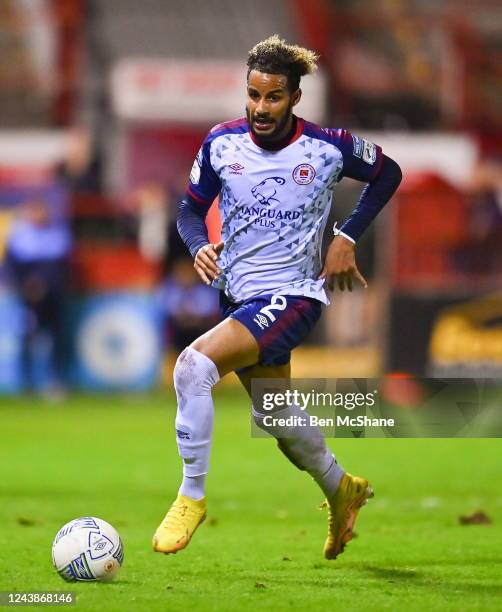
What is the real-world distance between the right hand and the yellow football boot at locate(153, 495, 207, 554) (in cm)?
95

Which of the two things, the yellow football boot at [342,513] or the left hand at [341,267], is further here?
the yellow football boot at [342,513]

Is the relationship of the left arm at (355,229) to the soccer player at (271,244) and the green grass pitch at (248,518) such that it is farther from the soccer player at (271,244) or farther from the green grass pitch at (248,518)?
the green grass pitch at (248,518)

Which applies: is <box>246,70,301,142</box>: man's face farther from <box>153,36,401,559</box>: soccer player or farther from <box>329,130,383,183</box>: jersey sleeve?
<box>329,130,383,183</box>: jersey sleeve

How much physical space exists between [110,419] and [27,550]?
7801 millimetres

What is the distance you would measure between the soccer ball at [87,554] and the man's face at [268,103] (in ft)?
6.24

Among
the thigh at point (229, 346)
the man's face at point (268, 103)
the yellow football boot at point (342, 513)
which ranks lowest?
the yellow football boot at point (342, 513)

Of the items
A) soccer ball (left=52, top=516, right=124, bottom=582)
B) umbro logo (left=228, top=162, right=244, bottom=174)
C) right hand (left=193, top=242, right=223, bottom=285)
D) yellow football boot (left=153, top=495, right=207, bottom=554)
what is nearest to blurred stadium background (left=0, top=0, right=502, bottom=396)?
umbro logo (left=228, top=162, right=244, bottom=174)

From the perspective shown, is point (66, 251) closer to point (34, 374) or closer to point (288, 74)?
point (34, 374)

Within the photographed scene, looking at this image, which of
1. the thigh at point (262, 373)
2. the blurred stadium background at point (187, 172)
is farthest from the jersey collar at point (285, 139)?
the blurred stadium background at point (187, 172)

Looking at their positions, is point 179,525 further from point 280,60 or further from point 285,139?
point 280,60

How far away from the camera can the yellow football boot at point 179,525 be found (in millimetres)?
5945

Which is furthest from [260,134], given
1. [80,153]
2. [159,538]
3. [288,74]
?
[80,153]

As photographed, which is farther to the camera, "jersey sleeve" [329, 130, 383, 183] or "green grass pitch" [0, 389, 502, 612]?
"jersey sleeve" [329, 130, 383, 183]

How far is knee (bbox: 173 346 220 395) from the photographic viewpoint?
6.12 m
